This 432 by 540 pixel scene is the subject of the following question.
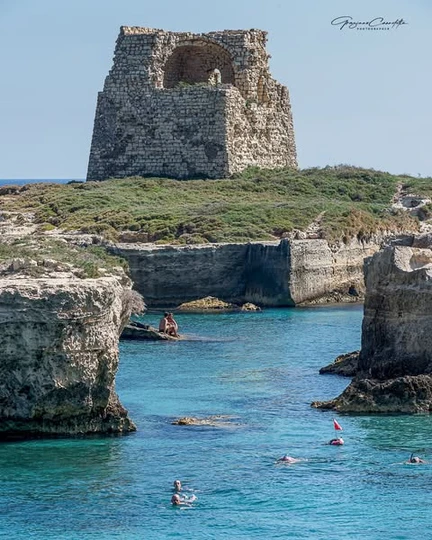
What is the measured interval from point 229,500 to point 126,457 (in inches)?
95.8

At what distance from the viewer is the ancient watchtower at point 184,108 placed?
54.0 meters

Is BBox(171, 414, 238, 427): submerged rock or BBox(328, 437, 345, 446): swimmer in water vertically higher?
BBox(171, 414, 238, 427): submerged rock

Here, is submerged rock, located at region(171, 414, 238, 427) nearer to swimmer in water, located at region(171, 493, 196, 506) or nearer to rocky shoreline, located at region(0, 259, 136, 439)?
rocky shoreline, located at region(0, 259, 136, 439)

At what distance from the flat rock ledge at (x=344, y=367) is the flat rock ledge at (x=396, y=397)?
4843mm

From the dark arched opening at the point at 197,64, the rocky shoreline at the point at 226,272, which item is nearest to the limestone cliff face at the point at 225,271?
the rocky shoreline at the point at 226,272

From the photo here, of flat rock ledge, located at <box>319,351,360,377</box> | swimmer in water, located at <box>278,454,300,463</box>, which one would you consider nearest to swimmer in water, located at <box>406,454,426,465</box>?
swimmer in water, located at <box>278,454,300,463</box>

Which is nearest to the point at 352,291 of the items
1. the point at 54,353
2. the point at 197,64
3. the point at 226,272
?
the point at 226,272

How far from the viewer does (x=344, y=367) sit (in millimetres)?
30156

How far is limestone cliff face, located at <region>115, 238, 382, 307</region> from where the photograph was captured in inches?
1735

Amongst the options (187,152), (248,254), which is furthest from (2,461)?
(187,152)

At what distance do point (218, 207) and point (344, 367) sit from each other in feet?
65.2

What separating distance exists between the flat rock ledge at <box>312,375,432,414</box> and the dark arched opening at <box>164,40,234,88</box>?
32.8 m

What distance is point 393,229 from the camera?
1978 inches

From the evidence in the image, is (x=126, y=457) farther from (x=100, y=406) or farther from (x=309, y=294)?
(x=309, y=294)
